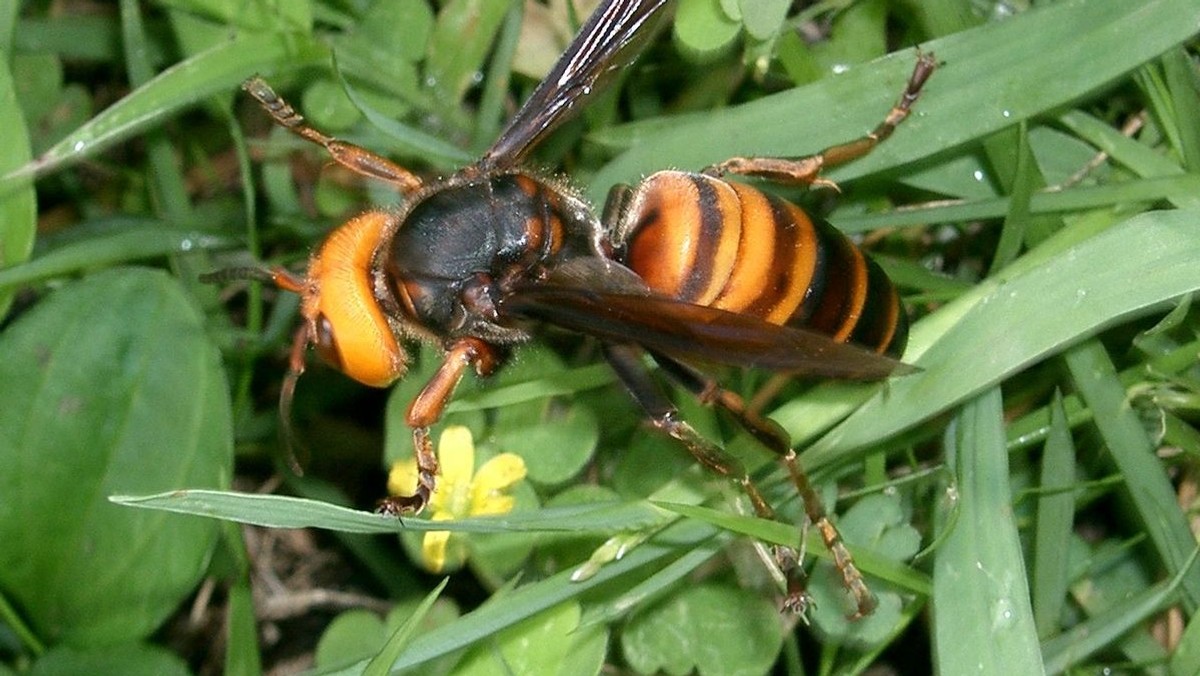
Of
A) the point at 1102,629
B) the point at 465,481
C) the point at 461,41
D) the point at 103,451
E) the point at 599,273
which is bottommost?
the point at 1102,629

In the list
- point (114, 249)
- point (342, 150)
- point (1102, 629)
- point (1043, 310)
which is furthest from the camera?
point (114, 249)

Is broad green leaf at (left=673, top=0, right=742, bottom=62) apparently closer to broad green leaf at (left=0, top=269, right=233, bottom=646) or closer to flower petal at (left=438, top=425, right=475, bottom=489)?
flower petal at (left=438, top=425, right=475, bottom=489)

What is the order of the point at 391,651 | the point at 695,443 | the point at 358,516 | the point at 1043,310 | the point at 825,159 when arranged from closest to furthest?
the point at 358,516
the point at 391,651
the point at 1043,310
the point at 695,443
the point at 825,159

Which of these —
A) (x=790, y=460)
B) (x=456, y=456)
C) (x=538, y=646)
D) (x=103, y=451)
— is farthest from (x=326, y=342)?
(x=790, y=460)

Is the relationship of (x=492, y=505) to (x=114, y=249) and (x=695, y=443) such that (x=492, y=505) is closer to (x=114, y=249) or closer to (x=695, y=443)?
(x=695, y=443)

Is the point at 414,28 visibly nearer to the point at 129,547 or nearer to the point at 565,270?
the point at 565,270

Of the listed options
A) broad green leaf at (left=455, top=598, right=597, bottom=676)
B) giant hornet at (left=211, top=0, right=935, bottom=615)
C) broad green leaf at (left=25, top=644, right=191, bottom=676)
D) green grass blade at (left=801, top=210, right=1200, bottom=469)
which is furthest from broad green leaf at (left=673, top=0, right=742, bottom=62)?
broad green leaf at (left=25, top=644, right=191, bottom=676)

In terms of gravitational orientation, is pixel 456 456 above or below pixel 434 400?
below

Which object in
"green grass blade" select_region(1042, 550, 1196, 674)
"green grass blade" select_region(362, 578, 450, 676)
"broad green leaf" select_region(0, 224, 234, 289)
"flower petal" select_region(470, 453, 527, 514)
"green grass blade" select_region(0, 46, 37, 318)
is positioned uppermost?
"green grass blade" select_region(0, 46, 37, 318)

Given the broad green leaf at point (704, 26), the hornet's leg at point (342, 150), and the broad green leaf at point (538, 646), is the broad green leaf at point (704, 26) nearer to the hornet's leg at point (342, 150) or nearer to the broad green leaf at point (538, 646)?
the hornet's leg at point (342, 150)
